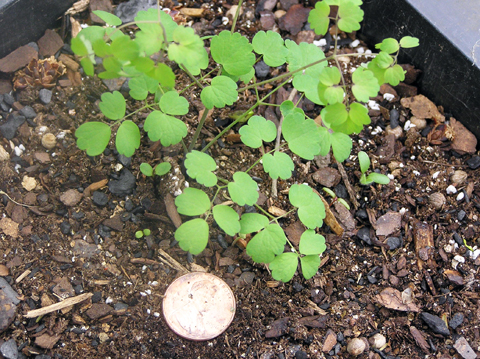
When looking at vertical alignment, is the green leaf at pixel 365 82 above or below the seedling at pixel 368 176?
above

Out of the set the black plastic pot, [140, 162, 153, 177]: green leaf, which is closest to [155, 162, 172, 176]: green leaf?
[140, 162, 153, 177]: green leaf

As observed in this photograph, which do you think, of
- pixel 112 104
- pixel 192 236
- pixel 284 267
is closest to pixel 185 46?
pixel 112 104

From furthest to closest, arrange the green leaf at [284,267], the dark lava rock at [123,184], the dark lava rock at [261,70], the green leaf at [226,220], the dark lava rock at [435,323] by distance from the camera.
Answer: the dark lava rock at [261,70] < the dark lava rock at [123,184] < the dark lava rock at [435,323] < the green leaf at [284,267] < the green leaf at [226,220]

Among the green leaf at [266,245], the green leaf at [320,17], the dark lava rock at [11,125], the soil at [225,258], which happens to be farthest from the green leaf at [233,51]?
the dark lava rock at [11,125]

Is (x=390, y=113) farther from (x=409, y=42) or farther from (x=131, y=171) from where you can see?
(x=131, y=171)

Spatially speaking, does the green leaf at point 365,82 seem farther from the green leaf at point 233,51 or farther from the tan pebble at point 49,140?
the tan pebble at point 49,140

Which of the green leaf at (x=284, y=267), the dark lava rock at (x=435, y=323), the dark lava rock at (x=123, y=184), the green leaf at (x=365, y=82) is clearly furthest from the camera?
the dark lava rock at (x=123, y=184)

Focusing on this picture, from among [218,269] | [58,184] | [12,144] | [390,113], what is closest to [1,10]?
[12,144]
